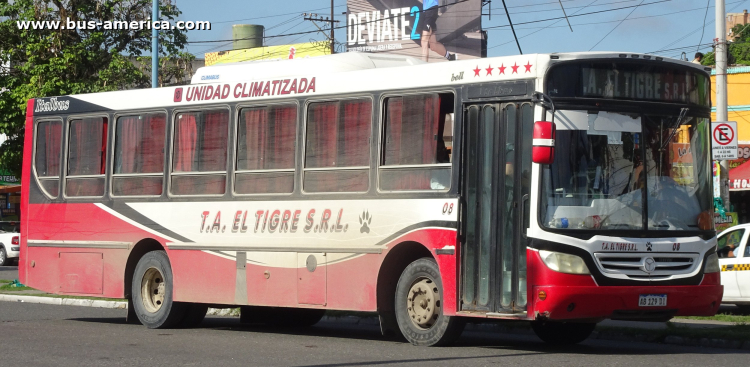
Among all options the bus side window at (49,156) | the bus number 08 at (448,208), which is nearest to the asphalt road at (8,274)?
the bus side window at (49,156)

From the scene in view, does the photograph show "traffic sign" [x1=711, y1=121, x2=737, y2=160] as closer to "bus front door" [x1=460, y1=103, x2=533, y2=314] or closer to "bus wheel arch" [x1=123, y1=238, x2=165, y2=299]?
"bus front door" [x1=460, y1=103, x2=533, y2=314]

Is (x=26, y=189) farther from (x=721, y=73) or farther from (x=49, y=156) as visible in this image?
(x=721, y=73)

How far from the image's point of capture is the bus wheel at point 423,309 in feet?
38.3

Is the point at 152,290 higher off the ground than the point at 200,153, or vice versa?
the point at 200,153

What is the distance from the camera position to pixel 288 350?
11.6m

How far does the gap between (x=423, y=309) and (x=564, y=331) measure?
1853 mm

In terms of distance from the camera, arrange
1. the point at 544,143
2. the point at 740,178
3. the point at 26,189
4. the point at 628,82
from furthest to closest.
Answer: the point at 740,178, the point at 26,189, the point at 628,82, the point at 544,143

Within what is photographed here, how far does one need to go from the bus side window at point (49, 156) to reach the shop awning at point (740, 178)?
17.9 metres

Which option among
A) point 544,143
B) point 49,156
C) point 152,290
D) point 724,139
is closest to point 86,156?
point 49,156

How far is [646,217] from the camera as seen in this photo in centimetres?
1105

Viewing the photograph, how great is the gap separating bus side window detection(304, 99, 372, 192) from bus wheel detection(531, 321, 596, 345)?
8.59ft

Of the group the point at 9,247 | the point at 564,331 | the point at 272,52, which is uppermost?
the point at 272,52

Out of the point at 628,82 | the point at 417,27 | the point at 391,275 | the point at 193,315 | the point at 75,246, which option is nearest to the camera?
the point at 628,82

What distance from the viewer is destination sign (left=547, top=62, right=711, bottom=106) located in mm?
11031
